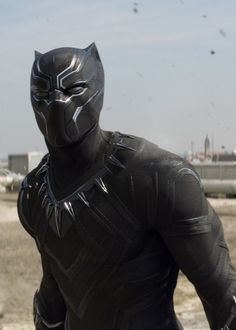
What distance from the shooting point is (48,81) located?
7.06 ft

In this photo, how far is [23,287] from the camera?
9.31 meters

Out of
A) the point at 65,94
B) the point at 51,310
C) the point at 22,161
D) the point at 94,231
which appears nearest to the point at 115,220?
the point at 94,231

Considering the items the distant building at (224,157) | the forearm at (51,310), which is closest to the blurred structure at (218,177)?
the distant building at (224,157)

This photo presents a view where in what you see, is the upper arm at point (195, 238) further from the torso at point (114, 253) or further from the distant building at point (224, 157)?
the distant building at point (224, 157)

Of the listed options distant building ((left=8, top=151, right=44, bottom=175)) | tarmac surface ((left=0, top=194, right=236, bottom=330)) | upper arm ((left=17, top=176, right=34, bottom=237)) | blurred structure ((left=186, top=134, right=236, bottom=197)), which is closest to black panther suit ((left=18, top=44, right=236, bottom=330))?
upper arm ((left=17, top=176, right=34, bottom=237))

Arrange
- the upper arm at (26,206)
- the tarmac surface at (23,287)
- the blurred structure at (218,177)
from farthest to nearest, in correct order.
Answer: the blurred structure at (218,177) → the tarmac surface at (23,287) → the upper arm at (26,206)

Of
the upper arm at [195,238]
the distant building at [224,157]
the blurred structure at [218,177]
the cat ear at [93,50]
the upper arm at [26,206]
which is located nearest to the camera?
the upper arm at [195,238]

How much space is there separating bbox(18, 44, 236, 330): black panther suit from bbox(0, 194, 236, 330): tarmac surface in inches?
197

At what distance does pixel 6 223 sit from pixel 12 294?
7.93m

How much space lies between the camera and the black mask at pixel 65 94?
6.98ft

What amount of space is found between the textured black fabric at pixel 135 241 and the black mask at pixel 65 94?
0.15m

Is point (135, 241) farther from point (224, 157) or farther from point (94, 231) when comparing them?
point (224, 157)

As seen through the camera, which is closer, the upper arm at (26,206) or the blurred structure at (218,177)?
the upper arm at (26,206)

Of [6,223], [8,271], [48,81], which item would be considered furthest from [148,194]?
[6,223]
